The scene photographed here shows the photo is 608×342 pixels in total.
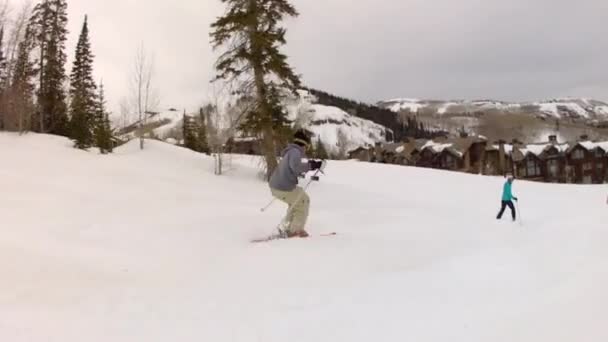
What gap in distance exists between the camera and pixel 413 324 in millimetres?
4906

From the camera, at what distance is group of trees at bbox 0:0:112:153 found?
82.0ft

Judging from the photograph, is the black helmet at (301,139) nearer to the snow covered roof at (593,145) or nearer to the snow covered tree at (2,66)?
the snow covered tree at (2,66)

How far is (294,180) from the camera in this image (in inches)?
388

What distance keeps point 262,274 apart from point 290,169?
3007 millimetres

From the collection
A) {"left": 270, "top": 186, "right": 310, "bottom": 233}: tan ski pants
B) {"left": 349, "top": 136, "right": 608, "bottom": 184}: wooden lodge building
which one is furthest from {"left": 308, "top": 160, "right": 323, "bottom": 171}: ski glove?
{"left": 349, "top": 136, "right": 608, "bottom": 184}: wooden lodge building

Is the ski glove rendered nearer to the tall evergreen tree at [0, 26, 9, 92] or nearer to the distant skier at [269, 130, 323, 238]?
the distant skier at [269, 130, 323, 238]

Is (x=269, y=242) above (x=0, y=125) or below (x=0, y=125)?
below

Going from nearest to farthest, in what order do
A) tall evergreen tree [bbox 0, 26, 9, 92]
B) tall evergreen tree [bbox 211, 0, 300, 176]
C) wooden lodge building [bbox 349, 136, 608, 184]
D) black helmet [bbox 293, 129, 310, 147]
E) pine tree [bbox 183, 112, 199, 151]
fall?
black helmet [bbox 293, 129, 310, 147], tall evergreen tree [bbox 211, 0, 300, 176], tall evergreen tree [bbox 0, 26, 9, 92], pine tree [bbox 183, 112, 199, 151], wooden lodge building [bbox 349, 136, 608, 184]

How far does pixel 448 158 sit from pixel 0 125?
76206 millimetres

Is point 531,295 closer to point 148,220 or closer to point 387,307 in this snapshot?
point 387,307

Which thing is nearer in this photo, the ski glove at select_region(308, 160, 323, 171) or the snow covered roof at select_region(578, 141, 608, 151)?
the ski glove at select_region(308, 160, 323, 171)

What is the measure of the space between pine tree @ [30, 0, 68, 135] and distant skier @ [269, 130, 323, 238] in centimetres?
3130

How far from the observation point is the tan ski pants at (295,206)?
9945mm

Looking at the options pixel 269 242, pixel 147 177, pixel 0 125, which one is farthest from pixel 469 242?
pixel 0 125
